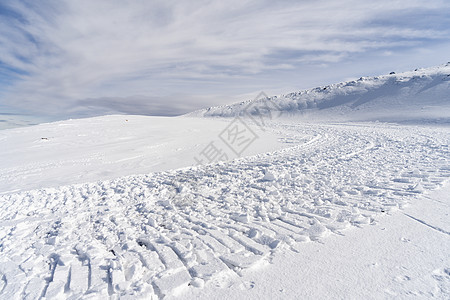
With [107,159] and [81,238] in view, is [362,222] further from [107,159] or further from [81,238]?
[107,159]

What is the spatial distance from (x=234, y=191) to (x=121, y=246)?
2.92m

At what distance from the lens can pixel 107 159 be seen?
10578mm

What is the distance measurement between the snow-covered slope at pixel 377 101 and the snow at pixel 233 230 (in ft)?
68.4

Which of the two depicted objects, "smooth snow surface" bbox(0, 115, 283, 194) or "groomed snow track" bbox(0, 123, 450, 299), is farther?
"smooth snow surface" bbox(0, 115, 283, 194)

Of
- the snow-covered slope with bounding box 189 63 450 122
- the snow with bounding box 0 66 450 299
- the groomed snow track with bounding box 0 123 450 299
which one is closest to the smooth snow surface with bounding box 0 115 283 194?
the snow with bounding box 0 66 450 299

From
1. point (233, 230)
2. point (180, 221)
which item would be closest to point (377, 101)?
point (233, 230)

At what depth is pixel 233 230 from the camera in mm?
4020

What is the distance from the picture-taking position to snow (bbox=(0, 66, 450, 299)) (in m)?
2.77

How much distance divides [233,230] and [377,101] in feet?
128

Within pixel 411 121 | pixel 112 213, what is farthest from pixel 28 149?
pixel 411 121

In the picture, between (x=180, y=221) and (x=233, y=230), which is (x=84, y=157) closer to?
(x=180, y=221)

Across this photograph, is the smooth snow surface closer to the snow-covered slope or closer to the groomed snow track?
the groomed snow track

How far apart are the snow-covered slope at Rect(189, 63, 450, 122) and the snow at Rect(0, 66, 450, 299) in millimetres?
20850

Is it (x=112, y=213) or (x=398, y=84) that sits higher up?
(x=398, y=84)
